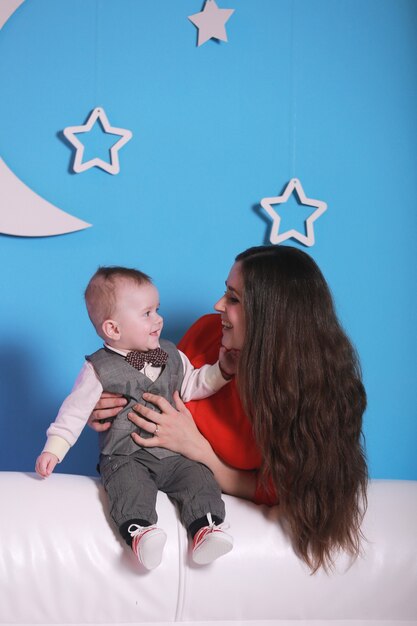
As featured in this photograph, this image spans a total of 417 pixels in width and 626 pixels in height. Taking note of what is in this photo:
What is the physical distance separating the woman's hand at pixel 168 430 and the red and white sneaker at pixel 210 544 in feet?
0.88

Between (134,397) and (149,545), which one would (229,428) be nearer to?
(134,397)

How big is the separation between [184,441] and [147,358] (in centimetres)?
23

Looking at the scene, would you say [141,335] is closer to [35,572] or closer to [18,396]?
[35,572]

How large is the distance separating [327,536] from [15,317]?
132 cm

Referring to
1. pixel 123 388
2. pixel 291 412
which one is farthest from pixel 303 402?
pixel 123 388

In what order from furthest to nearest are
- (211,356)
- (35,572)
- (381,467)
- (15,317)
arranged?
(381,467) < (15,317) < (211,356) < (35,572)

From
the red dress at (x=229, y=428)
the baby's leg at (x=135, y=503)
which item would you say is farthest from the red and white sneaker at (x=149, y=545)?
the red dress at (x=229, y=428)

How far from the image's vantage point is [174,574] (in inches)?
62.5

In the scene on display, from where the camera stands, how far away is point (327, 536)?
166cm

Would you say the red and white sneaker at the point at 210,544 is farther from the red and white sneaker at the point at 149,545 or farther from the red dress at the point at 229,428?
the red dress at the point at 229,428

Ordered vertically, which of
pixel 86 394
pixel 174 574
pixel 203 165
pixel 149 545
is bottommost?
pixel 174 574

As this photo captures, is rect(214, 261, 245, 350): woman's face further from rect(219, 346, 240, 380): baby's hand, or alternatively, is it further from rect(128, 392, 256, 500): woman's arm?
rect(128, 392, 256, 500): woman's arm

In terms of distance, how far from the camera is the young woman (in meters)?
1.71

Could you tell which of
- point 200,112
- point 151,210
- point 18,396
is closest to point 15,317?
point 18,396
